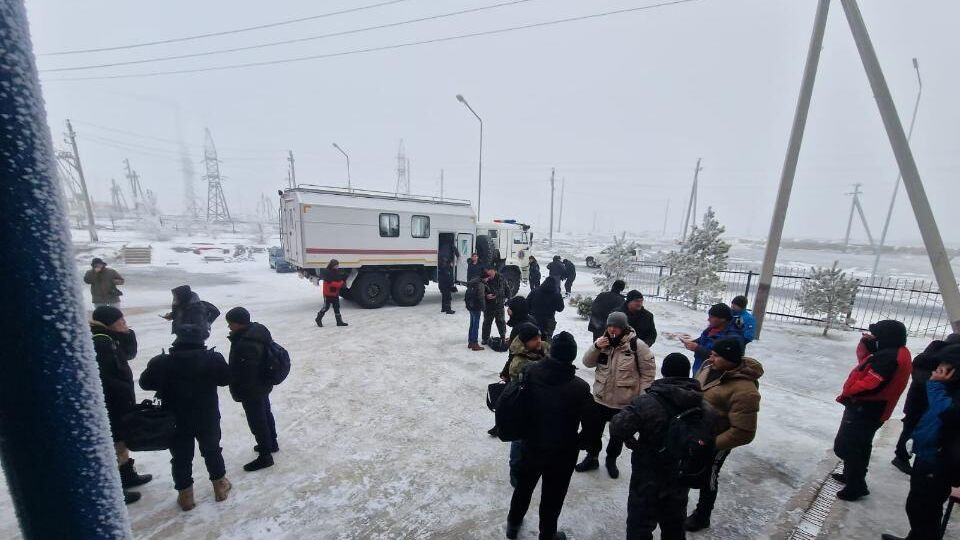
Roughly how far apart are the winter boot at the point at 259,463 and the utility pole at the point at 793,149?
29.0ft

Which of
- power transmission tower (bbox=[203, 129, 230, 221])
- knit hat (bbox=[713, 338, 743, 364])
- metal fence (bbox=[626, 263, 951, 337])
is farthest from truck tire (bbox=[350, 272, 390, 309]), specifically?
power transmission tower (bbox=[203, 129, 230, 221])

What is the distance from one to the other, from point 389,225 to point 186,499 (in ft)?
26.6

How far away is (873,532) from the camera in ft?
10.5

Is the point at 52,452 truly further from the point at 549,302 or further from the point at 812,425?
the point at 812,425

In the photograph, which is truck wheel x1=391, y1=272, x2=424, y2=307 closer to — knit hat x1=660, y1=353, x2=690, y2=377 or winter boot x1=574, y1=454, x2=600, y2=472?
winter boot x1=574, y1=454, x2=600, y2=472

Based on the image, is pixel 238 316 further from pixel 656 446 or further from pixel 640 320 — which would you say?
pixel 640 320

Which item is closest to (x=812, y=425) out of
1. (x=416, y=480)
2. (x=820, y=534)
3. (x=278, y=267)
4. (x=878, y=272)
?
(x=820, y=534)

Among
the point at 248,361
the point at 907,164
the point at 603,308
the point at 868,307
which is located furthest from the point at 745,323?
the point at 868,307

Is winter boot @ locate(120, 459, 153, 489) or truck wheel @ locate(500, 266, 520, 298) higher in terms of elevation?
truck wheel @ locate(500, 266, 520, 298)

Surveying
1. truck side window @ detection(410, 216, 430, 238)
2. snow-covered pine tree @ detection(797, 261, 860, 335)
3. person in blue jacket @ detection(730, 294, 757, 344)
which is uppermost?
truck side window @ detection(410, 216, 430, 238)

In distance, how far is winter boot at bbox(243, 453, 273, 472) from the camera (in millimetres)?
3846

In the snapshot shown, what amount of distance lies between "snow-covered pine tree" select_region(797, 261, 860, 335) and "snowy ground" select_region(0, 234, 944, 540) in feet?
5.08

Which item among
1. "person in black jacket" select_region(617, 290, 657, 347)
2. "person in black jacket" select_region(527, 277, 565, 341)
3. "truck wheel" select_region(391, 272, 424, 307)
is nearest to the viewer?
"person in black jacket" select_region(617, 290, 657, 347)

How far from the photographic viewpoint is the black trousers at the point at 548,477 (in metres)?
2.83
